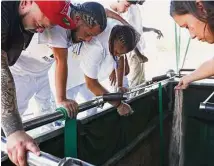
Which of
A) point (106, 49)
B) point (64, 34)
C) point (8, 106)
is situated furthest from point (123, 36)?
point (8, 106)

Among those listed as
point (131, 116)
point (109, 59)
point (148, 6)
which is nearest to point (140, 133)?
point (131, 116)

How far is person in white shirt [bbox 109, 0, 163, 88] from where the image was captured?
2354mm

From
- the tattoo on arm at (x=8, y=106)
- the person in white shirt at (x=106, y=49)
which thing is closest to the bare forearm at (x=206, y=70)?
the person in white shirt at (x=106, y=49)

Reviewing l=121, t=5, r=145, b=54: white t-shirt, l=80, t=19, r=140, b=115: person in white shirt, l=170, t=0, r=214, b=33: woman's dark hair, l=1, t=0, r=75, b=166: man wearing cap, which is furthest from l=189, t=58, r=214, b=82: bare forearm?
l=121, t=5, r=145, b=54: white t-shirt

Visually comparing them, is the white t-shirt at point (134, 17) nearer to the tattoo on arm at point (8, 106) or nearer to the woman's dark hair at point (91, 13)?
the woman's dark hair at point (91, 13)

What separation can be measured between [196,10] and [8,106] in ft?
1.83

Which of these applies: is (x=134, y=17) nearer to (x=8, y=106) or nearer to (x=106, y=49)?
(x=106, y=49)

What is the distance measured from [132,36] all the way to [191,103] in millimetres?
788

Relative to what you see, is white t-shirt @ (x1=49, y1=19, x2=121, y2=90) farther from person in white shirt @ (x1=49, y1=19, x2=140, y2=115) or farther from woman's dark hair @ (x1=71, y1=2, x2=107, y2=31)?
woman's dark hair @ (x1=71, y1=2, x2=107, y2=31)

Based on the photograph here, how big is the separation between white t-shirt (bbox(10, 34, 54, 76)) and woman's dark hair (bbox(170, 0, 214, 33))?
0.86 m

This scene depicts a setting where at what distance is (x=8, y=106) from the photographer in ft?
2.46

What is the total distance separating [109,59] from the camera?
1.64 meters

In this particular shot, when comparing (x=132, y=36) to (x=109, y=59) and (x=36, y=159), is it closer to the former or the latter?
(x=109, y=59)

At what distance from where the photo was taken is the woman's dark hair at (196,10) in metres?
0.75
